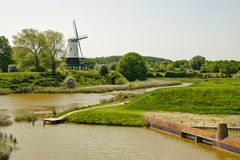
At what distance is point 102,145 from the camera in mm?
28922

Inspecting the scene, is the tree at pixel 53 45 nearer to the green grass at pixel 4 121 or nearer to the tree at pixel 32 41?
the tree at pixel 32 41

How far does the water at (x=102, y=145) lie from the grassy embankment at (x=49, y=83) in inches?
1539

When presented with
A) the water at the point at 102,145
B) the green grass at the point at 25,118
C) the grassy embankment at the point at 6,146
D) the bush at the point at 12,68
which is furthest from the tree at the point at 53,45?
the grassy embankment at the point at 6,146

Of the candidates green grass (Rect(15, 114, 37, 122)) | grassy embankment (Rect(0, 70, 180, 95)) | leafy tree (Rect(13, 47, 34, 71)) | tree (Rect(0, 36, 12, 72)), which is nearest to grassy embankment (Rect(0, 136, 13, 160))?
green grass (Rect(15, 114, 37, 122))

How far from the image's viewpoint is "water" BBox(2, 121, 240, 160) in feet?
86.0

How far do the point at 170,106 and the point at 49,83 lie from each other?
45.0 metres

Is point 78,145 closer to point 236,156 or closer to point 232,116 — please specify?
point 236,156

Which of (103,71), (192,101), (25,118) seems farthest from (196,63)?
(25,118)

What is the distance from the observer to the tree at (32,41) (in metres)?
90.6

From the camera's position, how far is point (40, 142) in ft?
97.6

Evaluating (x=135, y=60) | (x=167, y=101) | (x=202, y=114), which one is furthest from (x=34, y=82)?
(x=202, y=114)

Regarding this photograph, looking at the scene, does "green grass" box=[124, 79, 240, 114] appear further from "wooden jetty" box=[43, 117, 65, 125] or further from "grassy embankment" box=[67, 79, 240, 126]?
"wooden jetty" box=[43, 117, 65, 125]

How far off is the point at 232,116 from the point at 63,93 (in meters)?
A: 40.9

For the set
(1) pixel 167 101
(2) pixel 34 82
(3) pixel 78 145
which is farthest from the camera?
(2) pixel 34 82
